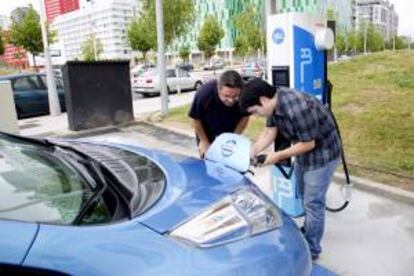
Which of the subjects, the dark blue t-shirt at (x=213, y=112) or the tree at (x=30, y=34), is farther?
the tree at (x=30, y=34)

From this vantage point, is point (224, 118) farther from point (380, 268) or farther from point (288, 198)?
point (380, 268)

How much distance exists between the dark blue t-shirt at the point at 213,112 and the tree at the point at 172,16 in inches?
627

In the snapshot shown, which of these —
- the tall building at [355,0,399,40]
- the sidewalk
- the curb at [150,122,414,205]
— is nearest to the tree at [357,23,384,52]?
the tall building at [355,0,399,40]

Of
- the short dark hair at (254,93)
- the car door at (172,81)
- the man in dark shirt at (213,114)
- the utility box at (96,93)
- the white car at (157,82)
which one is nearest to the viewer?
the short dark hair at (254,93)

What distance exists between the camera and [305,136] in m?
2.94

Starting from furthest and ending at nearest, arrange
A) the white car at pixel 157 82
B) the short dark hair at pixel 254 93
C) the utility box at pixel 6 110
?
the white car at pixel 157 82 < the utility box at pixel 6 110 < the short dark hair at pixel 254 93

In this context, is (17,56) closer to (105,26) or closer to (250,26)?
(250,26)

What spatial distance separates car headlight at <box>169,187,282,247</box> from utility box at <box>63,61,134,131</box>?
26.1 ft

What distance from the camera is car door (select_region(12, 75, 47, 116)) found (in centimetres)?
1325

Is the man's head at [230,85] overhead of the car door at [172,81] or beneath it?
overhead

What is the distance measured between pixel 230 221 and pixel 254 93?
1261 millimetres

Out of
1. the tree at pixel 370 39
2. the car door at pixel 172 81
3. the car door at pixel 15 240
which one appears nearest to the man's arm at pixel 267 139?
the car door at pixel 15 240

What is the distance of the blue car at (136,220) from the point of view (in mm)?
1449

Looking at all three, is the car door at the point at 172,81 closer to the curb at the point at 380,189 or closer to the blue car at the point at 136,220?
the curb at the point at 380,189
